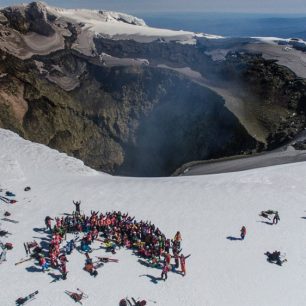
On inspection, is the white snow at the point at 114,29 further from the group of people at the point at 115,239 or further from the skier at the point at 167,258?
the skier at the point at 167,258

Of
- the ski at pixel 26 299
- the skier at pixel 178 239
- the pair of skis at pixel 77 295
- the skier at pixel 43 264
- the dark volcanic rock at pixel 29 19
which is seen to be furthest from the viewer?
the dark volcanic rock at pixel 29 19

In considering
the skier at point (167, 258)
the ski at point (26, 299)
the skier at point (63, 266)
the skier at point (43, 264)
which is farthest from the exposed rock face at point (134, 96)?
the ski at point (26, 299)

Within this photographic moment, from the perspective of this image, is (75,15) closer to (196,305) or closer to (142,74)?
(142,74)

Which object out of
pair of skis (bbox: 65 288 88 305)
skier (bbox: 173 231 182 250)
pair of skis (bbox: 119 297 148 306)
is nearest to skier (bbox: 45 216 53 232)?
pair of skis (bbox: 65 288 88 305)

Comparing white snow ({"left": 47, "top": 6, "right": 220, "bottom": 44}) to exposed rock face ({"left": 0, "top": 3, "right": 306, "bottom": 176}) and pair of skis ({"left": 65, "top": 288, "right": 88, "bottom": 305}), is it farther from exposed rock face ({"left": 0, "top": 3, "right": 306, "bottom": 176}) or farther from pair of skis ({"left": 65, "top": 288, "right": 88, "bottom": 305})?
pair of skis ({"left": 65, "top": 288, "right": 88, "bottom": 305})

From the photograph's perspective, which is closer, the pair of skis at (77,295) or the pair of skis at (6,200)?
the pair of skis at (77,295)

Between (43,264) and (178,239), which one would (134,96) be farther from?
(43,264)
